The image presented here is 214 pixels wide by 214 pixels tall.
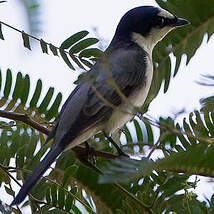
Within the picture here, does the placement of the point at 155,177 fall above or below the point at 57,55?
below

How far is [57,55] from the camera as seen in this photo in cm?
284

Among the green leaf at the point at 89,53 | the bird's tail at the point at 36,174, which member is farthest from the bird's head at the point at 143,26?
the bird's tail at the point at 36,174

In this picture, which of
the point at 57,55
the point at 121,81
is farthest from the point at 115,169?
the point at 121,81

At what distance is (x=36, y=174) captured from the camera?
2.34 meters

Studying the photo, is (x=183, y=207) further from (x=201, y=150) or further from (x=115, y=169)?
(x=115, y=169)

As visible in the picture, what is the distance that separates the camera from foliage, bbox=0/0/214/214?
5.30 feet

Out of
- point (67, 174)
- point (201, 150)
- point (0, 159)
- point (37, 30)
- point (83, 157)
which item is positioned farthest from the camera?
point (83, 157)

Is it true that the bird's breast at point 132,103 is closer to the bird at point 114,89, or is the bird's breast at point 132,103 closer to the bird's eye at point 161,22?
the bird at point 114,89

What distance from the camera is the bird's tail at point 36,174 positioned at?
2143 millimetres

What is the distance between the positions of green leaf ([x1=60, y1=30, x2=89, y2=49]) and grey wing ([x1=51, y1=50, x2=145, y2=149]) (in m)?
0.24

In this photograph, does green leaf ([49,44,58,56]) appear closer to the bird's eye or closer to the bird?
the bird

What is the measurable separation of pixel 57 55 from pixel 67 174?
919 millimetres

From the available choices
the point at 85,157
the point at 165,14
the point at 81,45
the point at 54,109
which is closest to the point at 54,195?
the point at 85,157

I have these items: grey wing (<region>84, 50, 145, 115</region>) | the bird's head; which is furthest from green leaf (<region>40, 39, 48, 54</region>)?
the bird's head
